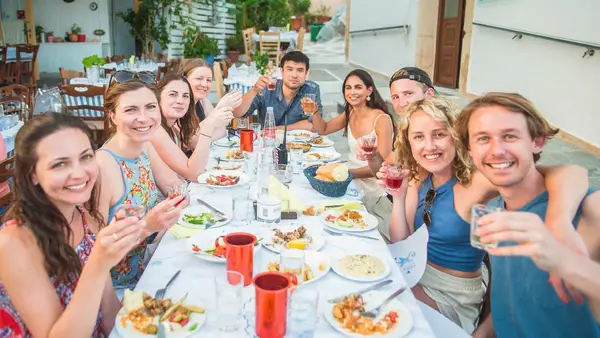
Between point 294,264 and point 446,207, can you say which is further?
point 446,207

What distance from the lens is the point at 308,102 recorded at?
3.51 m

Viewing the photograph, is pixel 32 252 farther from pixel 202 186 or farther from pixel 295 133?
pixel 295 133

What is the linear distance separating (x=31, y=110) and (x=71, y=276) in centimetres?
422

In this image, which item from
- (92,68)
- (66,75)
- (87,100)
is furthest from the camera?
(66,75)

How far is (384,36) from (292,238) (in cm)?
1071

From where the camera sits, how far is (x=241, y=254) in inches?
57.7

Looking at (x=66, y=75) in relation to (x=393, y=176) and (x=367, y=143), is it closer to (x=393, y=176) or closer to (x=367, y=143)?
(x=367, y=143)

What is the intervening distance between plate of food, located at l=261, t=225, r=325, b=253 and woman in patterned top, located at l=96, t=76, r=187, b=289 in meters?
0.46

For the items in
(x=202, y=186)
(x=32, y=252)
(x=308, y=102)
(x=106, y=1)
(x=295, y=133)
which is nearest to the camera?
(x=32, y=252)

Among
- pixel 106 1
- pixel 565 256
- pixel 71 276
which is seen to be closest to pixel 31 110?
pixel 71 276

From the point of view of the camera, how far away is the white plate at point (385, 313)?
4.17ft

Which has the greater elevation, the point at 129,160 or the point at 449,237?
the point at 129,160

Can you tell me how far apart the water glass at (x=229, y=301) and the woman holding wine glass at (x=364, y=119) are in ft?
6.61

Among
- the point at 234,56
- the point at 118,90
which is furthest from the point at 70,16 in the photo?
the point at 118,90
